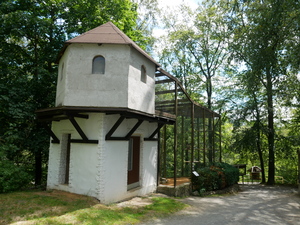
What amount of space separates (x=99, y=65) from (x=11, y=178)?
552 centimetres

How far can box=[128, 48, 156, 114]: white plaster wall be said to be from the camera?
314 inches

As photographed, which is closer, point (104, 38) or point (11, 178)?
point (104, 38)

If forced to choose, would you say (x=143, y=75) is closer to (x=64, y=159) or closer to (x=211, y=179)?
(x=64, y=159)

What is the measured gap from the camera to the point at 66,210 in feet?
20.6

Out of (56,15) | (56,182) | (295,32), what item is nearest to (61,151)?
(56,182)

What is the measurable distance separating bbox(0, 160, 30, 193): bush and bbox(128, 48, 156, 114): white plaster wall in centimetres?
537

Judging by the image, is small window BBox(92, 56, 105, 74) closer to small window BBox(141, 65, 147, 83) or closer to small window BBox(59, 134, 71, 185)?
small window BBox(141, 65, 147, 83)

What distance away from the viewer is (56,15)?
488 inches

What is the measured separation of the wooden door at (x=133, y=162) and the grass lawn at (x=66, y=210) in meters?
1.69

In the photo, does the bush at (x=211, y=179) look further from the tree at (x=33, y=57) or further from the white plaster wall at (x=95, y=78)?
the tree at (x=33, y=57)

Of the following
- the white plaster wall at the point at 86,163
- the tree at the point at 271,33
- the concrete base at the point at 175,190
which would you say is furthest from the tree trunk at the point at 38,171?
the tree at the point at 271,33

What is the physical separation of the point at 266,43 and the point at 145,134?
6.67 meters

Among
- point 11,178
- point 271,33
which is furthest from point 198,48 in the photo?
point 11,178

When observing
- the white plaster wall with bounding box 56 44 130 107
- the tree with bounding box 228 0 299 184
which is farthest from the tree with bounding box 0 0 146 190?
the tree with bounding box 228 0 299 184
